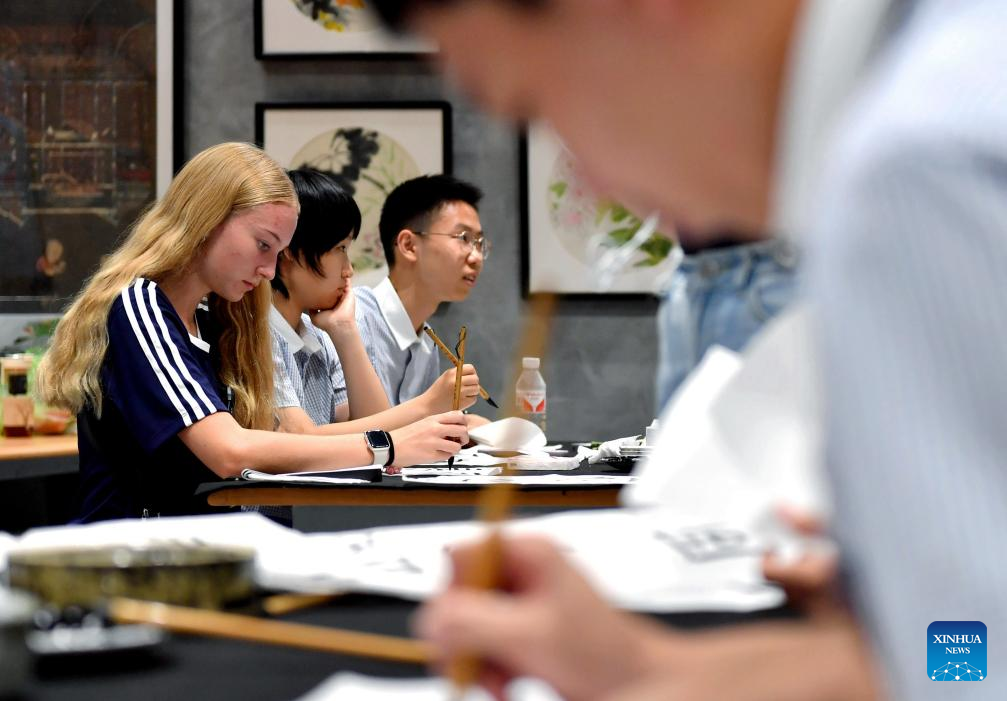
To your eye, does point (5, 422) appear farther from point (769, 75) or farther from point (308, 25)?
point (769, 75)

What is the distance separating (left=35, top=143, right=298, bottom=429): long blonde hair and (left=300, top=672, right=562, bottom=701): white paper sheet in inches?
62.3

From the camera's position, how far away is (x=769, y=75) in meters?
0.31

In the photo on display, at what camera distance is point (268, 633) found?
62cm

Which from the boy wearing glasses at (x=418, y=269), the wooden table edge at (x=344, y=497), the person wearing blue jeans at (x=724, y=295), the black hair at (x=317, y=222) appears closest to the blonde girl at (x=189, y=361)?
the wooden table edge at (x=344, y=497)

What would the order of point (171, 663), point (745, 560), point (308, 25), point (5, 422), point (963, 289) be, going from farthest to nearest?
point (308, 25) < point (5, 422) < point (745, 560) < point (171, 663) < point (963, 289)

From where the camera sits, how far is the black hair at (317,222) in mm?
2982

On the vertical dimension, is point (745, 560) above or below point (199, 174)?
below

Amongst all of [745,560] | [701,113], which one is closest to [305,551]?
[745,560]

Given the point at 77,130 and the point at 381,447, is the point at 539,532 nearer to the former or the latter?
the point at 381,447

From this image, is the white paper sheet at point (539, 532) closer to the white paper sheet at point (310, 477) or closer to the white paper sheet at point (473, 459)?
the white paper sheet at point (310, 477)

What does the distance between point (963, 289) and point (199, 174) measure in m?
2.21


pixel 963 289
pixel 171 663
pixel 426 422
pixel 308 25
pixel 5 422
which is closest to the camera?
pixel 963 289

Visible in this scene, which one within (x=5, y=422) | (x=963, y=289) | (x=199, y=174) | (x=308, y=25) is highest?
(x=308, y=25)

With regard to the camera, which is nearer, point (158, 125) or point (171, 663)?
point (171, 663)
